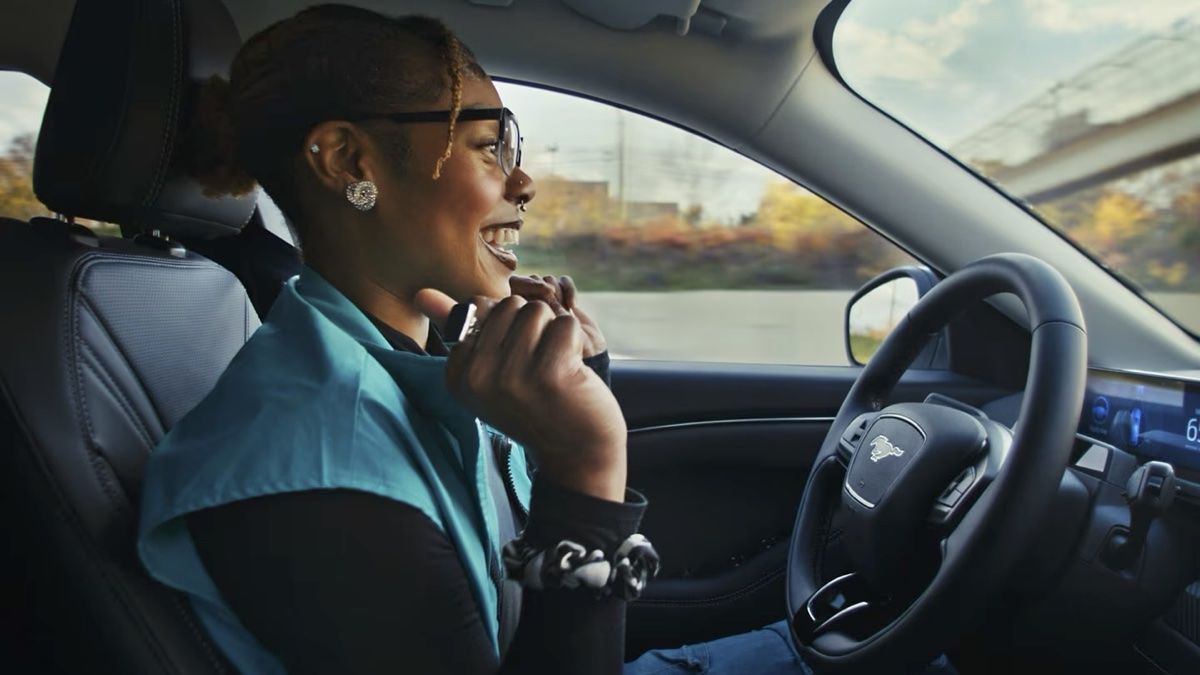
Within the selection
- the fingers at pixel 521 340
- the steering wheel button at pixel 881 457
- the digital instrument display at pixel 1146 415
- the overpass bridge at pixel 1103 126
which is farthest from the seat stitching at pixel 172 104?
the overpass bridge at pixel 1103 126

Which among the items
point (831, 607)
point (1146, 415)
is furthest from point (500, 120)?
point (1146, 415)

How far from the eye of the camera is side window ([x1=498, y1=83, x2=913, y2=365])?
222 cm

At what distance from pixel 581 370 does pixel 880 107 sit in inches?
54.7

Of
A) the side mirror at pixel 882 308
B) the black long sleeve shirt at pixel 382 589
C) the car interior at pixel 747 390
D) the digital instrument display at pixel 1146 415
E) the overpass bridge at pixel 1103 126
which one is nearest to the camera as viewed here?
the black long sleeve shirt at pixel 382 589

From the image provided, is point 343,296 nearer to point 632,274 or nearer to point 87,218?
point 87,218

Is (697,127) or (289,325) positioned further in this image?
(697,127)

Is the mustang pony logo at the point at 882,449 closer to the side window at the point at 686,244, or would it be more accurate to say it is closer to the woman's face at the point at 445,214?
the woman's face at the point at 445,214

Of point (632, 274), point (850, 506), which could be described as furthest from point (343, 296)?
point (632, 274)

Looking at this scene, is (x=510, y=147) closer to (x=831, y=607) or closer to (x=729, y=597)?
(x=831, y=607)

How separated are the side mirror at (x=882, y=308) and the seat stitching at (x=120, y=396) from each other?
1.64 metres

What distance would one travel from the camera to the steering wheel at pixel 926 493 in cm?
116

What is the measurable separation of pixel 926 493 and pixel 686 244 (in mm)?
1175

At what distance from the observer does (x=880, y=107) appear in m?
2.07

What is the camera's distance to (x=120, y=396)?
107 cm
